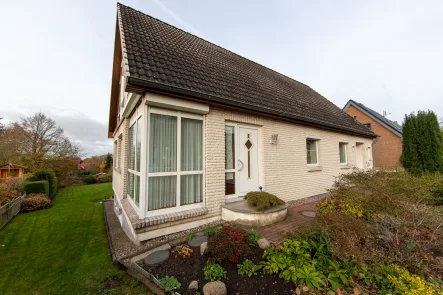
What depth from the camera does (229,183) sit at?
18.1 feet

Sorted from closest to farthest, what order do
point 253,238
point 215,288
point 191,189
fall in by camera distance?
1. point 215,288
2. point 253,238
3. point 191,189

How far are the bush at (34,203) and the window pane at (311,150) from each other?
53.6 feet

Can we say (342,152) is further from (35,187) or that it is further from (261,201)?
(35,187)

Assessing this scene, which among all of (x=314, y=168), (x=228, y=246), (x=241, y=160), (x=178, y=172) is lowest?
(x=228, y=246)

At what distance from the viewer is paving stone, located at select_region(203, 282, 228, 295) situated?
2.33 m

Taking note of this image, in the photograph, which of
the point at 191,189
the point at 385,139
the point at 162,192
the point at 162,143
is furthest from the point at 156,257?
the point at 385,139

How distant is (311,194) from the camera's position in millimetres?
7676

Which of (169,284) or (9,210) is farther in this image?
(9,210)

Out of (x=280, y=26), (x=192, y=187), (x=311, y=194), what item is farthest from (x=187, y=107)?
(x=280, y=26)

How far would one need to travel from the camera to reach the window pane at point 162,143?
4.20 meters

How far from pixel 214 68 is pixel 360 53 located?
9771mm

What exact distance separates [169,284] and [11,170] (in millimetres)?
28183

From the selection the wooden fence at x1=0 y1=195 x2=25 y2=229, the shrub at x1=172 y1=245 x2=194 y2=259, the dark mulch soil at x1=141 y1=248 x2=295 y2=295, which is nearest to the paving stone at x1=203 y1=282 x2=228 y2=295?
the dark mulch soil at x1=141 y1=248 x2=295 y2=295

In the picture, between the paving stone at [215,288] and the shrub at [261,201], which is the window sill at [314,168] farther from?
the paving stone at [215,288]
